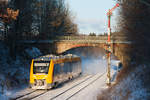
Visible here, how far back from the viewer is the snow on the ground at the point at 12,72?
62.3 ft

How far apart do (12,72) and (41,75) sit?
246 inches

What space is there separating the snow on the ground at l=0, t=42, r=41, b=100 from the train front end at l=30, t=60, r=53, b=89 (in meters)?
1.95

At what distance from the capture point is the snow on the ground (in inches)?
748

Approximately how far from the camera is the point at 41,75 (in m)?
19.5

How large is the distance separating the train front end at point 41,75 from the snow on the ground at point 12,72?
1953mm

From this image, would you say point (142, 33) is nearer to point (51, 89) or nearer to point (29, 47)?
point (51, 89)

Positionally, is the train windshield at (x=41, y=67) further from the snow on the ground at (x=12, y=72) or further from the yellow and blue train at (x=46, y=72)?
the snow on the ground at (x=12, y=72)

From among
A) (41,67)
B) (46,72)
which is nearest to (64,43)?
(41,67)

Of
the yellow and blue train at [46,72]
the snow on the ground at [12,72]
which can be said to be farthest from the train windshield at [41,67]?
the snow on the ground at [12,72]

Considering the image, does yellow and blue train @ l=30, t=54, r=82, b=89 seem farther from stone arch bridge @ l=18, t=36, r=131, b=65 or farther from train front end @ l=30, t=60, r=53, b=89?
stone arch bridge @ l=18, t=36, r=131, b=65

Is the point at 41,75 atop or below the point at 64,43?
below

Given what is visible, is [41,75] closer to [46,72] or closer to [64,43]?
[46,72]

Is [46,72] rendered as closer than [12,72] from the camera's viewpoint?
Yes

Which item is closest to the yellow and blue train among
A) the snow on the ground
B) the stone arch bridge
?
the snow on the ground
